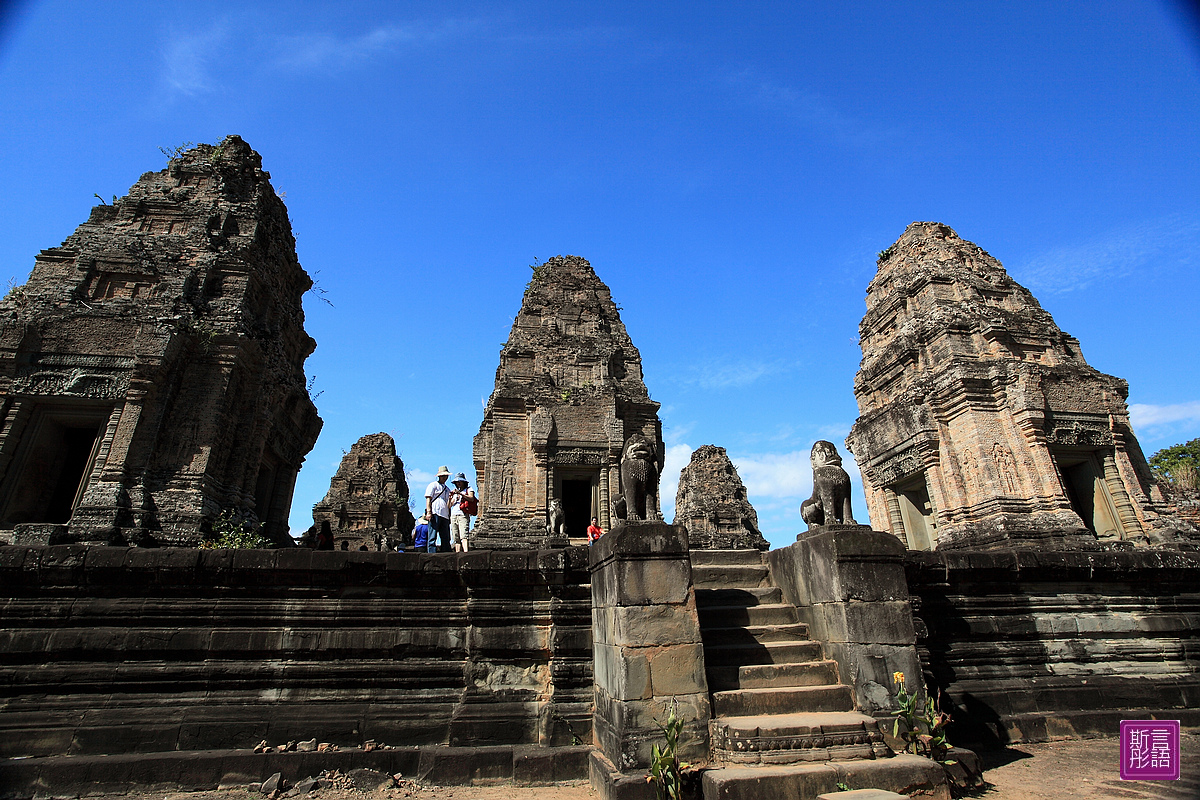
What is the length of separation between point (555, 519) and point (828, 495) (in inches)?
306

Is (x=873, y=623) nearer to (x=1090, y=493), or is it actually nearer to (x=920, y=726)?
→ (x=920, y=726)

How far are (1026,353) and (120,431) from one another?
18.9 metres

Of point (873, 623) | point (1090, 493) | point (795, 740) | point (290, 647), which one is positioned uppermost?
point (1090, 493)

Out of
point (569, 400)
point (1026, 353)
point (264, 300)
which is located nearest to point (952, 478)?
point (1026, 353)

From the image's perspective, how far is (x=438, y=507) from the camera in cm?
1144

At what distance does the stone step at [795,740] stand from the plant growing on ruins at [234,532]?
25.1ft

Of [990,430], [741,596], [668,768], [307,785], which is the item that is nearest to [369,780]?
[307,785]

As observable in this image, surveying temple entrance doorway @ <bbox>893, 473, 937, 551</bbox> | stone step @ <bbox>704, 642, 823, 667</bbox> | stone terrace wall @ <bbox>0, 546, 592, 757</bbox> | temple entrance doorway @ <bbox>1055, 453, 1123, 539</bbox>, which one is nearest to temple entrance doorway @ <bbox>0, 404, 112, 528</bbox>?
stone terrace wall @ <bbox>0, 546, 592, 757</bbox>

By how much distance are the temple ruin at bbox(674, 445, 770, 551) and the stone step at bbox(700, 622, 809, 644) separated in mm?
15178

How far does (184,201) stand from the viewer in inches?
496

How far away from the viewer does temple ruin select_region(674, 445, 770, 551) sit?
73.0 feet

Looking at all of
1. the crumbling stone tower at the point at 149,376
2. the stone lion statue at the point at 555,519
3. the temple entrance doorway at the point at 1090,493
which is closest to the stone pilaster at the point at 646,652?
the stone lion statue at the point at 555,519

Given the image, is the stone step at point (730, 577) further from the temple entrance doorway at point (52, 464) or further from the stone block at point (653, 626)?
the temple entrance doorway at point (52, 464)

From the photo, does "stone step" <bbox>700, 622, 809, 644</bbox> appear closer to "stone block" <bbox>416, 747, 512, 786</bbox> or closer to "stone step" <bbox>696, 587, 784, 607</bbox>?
"stone step" <bbox>696, 587, 784, 607</bbox>
